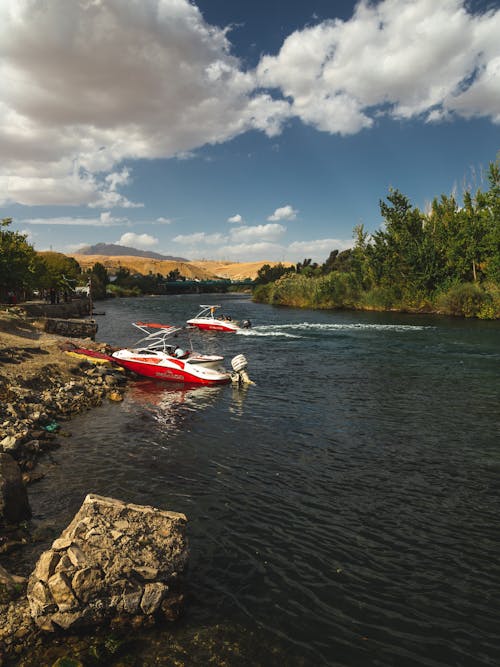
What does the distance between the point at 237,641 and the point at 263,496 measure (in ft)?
18.7

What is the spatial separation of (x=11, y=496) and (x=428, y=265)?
268 ft

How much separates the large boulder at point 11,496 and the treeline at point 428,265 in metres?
69.6

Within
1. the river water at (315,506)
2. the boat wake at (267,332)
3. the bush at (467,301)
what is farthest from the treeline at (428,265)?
the river water at (315,506)

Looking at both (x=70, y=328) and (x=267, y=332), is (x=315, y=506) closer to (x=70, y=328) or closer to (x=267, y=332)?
(x=70, y=328)

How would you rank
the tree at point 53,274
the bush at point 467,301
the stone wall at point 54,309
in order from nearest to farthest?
the stone wall at point 54,309, the bush at point 467,301, the tree at point 53,274

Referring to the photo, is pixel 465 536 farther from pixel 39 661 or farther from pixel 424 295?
pixel 424 295

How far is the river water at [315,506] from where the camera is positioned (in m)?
8.41

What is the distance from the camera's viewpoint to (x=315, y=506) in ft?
43.5

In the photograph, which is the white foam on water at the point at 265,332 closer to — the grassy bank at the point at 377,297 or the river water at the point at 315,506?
the river water at the point at 315,506

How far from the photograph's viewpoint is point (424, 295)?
82.3 meters

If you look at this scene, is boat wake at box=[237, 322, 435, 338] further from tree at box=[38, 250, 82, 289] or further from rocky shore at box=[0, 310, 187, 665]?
rocky shore at box=[0, 310, 187, 665]

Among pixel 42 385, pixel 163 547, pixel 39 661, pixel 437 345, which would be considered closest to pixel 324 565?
pixel 163 547

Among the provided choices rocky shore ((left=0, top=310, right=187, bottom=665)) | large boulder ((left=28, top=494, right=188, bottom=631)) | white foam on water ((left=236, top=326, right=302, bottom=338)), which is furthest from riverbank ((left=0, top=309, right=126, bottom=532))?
white foam on water ((left=236, top=326, right=302, bottom=338))

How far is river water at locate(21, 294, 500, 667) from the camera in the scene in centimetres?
841
